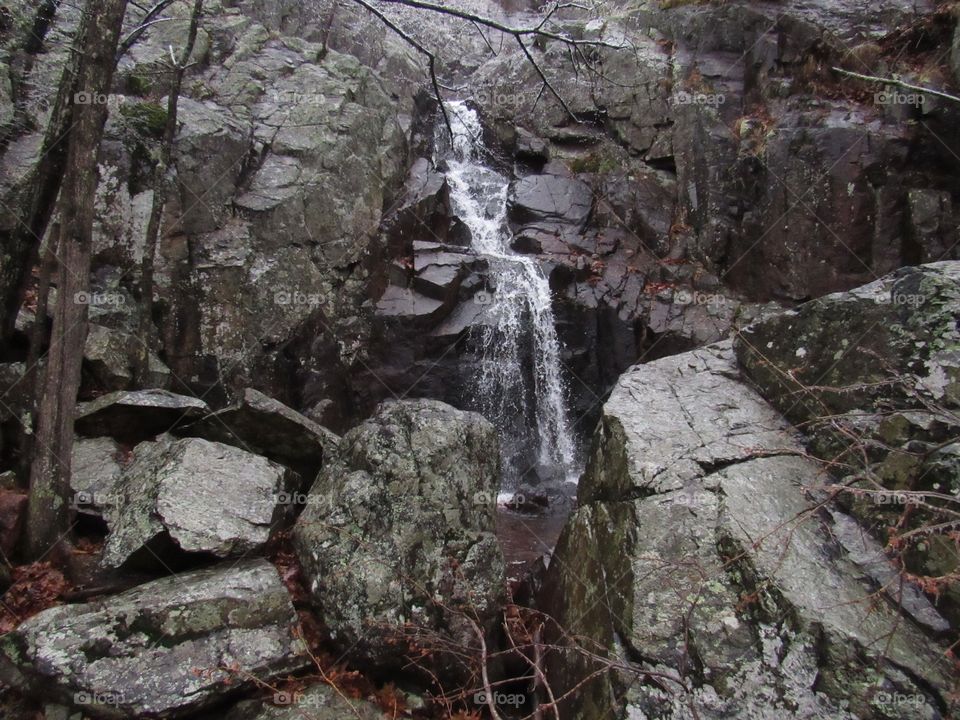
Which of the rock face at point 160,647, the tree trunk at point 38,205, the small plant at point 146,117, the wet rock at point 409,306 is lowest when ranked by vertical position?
the rock face at point 160,647

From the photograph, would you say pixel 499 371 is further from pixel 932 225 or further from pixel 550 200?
pixel 932 225

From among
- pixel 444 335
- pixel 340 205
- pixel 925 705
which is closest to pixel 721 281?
pixel 444 335

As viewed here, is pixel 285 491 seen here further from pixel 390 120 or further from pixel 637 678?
pixel 390 120

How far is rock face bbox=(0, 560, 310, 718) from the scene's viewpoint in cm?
361

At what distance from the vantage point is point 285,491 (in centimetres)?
539

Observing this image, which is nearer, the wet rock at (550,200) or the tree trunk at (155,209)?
the tree trunk at (155,209)

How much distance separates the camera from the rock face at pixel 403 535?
441 centimetres

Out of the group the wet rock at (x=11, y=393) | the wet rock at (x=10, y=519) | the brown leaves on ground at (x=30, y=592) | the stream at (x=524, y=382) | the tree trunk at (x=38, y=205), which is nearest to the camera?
the brown leaves on ground at (x=30, y=592)

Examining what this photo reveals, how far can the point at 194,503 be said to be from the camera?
15.6 ft

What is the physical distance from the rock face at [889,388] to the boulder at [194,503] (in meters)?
4.48

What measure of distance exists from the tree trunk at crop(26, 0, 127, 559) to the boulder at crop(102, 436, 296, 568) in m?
0.52

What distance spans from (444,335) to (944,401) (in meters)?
8.41

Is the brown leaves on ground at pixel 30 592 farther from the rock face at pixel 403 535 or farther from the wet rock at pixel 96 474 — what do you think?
the rock face at pixel 403 535

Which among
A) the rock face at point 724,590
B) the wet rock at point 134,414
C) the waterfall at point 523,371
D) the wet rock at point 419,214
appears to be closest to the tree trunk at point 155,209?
the wet rock at point 134,414
